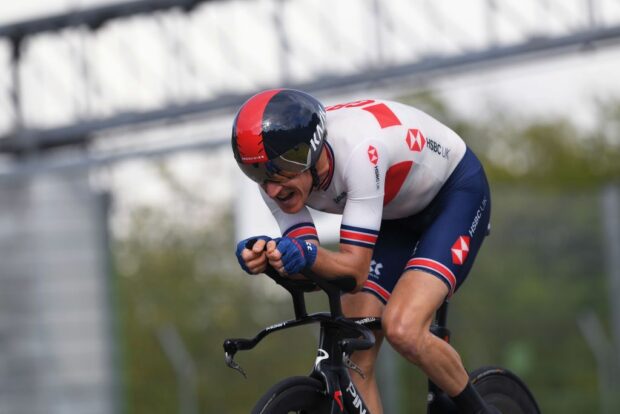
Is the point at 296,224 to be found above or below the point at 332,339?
above

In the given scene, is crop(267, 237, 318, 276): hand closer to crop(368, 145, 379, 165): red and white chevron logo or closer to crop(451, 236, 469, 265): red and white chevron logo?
crop(368, 145, 379, 165): red and white chevron logo

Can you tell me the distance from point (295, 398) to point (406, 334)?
1.86 ft

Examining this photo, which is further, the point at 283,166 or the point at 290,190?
the point at 290,190

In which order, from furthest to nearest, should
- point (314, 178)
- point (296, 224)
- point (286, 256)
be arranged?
point (296, 224) < point (314, 178) < point (286, 256)

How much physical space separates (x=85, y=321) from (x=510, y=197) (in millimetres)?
4716

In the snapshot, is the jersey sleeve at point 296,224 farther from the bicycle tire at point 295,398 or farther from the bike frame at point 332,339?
the bicycle tire at point 295,398

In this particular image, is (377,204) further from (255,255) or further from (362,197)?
(255,255)

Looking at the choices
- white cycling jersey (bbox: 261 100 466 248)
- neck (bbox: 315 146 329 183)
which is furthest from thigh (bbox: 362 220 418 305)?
neck (bbox: 315 146 329 183)

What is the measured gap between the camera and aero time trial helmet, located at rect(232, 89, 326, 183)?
5.02 metres

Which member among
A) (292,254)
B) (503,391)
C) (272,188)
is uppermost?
(272,188)

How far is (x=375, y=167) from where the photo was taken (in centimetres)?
521

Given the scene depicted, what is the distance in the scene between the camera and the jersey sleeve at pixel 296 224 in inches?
216

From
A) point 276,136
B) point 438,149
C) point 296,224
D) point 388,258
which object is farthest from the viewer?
point 388,258

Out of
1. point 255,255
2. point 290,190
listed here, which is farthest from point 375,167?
point 255,255
